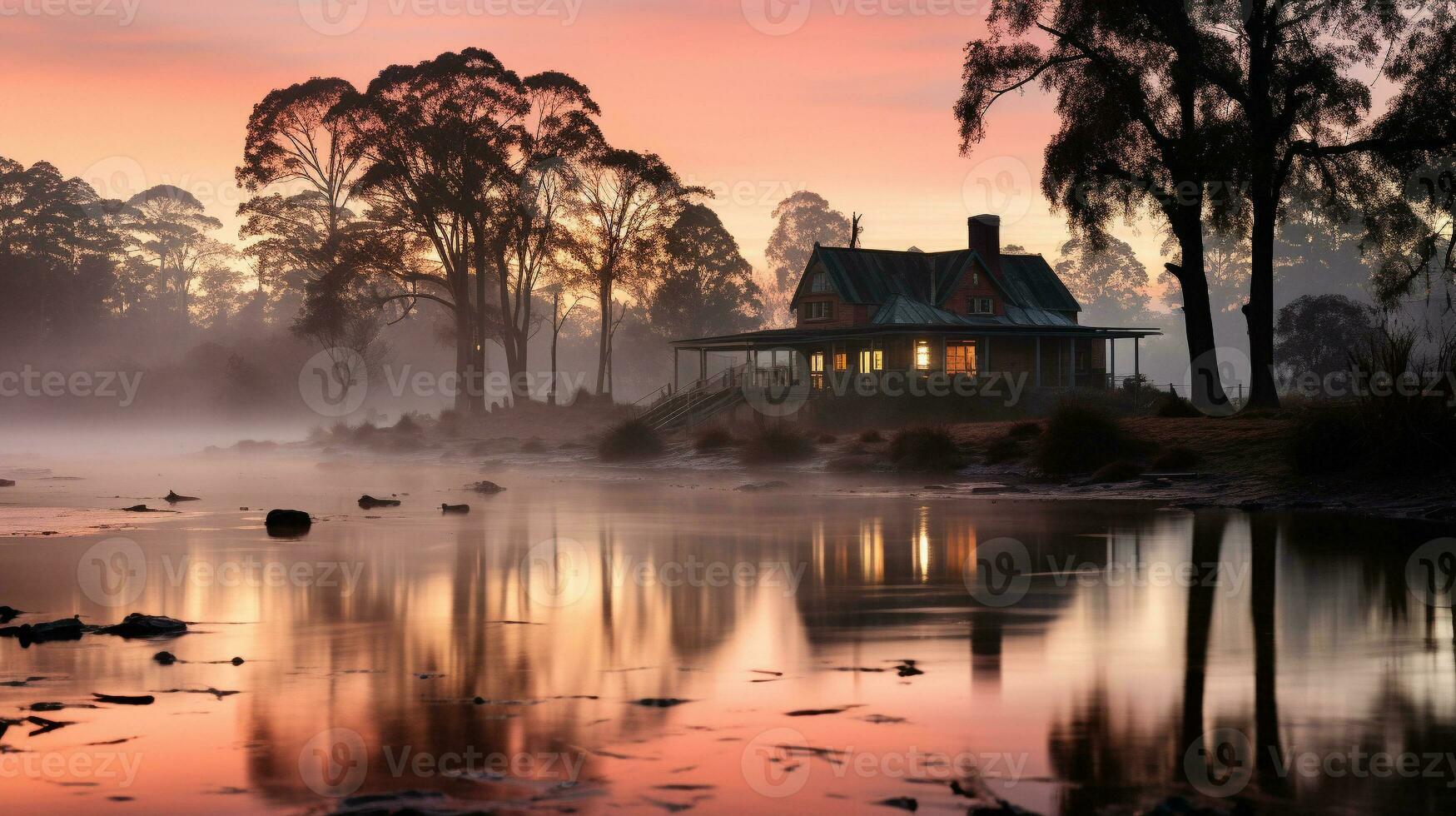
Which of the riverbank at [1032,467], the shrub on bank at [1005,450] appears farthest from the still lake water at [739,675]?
the shrub on bank at [1005,450]

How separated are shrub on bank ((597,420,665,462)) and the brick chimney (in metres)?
23.6

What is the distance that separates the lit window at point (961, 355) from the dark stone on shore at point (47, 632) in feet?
158

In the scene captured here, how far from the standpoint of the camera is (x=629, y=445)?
41.9 m

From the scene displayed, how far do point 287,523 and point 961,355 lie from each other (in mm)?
40010

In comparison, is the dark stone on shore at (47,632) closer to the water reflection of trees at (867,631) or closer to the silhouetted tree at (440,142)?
the water reflection of trees at (867,631)

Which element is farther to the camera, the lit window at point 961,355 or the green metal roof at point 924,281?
the green metal roof at point 924,281

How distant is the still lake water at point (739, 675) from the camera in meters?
5.89

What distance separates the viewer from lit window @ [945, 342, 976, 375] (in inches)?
2211

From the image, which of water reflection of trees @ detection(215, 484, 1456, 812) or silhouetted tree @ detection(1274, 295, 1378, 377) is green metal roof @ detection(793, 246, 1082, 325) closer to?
silhouetted tree @ detection(1274, 295, 1378, 377)

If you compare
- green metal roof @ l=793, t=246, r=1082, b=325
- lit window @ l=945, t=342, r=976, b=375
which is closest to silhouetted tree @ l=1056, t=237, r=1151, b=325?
green metal roof @ l=793, t=246, r=1082, b=325

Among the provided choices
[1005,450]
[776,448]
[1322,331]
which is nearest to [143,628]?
[1005,450]

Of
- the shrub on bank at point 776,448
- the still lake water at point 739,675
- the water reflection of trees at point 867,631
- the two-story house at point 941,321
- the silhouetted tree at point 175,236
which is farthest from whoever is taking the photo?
the silhouetted tree at point 175,236

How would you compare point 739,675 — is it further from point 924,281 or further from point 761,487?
point 924,281

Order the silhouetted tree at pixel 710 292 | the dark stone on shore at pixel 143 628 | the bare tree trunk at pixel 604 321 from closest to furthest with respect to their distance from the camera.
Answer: the dark stone on shore at pixel 143 628 → the bare tree trunk at pixel 604 321 → the silhouetted tree at pixel 710 292
